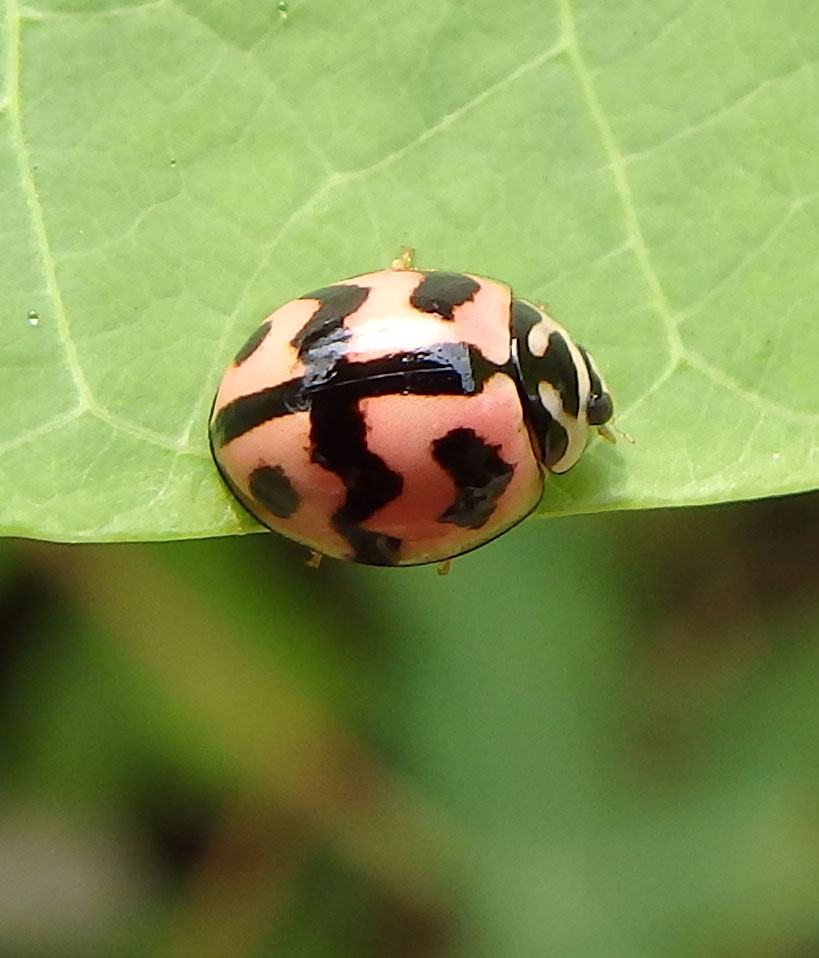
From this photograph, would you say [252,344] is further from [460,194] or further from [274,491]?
[460,194]

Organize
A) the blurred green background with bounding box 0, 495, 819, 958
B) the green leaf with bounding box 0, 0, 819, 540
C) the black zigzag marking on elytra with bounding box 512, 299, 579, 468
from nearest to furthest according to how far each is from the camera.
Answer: the green leaf with bounding box 0, 0, 819, 540, the black zigzag marking on elytra with bounding box 512, 299, 579, 468, the blurred green background with bounding box 0, 495, 819, 958

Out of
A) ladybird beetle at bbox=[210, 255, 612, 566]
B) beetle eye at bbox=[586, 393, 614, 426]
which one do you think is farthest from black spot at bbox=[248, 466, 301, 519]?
beetle eye at bbox=[586, 393, 614, 426]

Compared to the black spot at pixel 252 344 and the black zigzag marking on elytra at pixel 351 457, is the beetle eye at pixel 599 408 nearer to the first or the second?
the black zigzag marking on elytra at pixel 351 457

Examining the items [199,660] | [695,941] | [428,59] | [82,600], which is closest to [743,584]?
[695,941]

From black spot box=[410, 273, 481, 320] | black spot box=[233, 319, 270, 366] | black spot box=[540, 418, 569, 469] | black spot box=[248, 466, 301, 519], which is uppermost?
black spot box=[410, 273, 481, 320]

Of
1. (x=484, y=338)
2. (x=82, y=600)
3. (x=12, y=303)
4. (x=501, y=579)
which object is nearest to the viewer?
(x=12, y=303)

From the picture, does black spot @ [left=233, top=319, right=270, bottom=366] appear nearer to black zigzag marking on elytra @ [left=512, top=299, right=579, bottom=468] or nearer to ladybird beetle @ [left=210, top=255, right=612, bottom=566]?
ladybird beetle @ [left=210, top=255, right=612, bottom=566]

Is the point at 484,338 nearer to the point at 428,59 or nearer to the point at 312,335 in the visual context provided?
the point at 312,335
